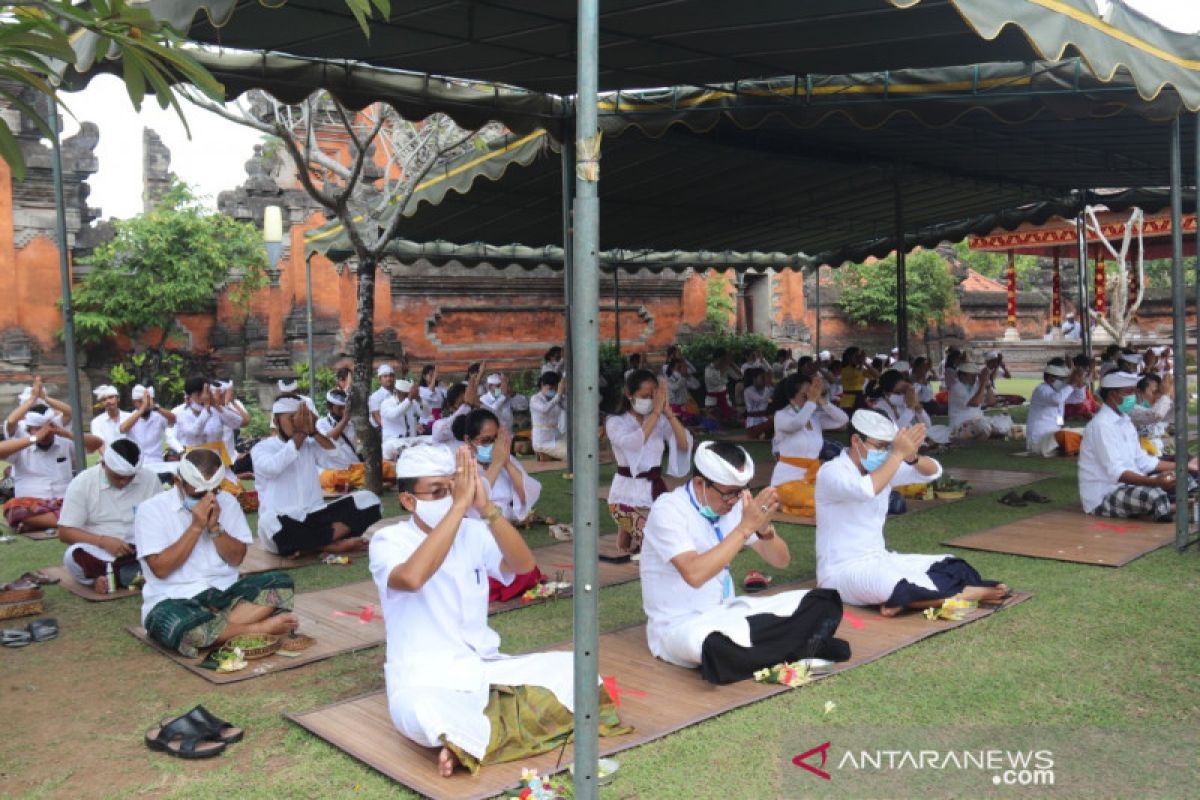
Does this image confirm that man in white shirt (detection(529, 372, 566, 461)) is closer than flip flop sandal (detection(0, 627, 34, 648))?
No

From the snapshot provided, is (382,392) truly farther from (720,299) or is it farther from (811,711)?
(720,299)

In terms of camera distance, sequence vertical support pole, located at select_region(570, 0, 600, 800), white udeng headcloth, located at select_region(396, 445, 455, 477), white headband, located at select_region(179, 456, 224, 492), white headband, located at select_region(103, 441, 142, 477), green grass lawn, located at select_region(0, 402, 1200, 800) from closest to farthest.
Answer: vertical support pole, located at select_region(570, 0, 600, 800) → green grass lawn, located at select_region(0, 402, 1200, 800) → white udeng headcloth, located at select_region(396, 445, 455, 477) → white headband, located at select_region(179, 456, 224, 492) → white headband, located at select_region(103, 441, 142, 477)

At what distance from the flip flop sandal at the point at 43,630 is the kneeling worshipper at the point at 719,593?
358cm

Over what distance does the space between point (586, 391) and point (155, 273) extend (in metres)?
14.2

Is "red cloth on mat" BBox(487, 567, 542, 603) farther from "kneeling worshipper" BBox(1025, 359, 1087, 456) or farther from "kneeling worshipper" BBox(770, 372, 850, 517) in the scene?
"kneeling worshipper" BBox(1025, 359, 1087, 456)

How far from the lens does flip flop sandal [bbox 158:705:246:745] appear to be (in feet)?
13.9

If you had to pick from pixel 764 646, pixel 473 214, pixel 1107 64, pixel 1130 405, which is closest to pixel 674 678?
pixel 764 646

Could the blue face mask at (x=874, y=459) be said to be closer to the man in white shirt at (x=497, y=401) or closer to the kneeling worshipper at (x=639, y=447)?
the kneeling worshipper at (x=639, y=447)

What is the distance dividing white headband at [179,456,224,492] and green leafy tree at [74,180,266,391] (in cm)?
1063

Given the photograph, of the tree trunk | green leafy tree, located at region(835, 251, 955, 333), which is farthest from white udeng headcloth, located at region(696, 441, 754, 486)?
green leafy tree, located at region(835, 251, 955, 333)

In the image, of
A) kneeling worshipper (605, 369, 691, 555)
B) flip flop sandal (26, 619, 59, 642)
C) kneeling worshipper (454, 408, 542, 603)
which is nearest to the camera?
flip flop sandal (26, 619, 59, 642)

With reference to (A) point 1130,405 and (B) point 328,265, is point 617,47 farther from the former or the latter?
(B) point 328,265

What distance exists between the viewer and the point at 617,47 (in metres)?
7.23

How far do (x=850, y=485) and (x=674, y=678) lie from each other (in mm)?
1582
